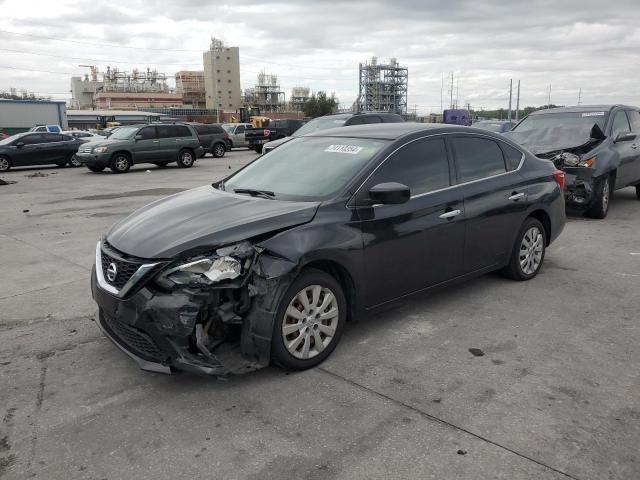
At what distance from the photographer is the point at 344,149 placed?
183 inches

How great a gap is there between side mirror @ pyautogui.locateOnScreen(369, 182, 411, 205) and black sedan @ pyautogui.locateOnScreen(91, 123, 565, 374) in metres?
0.01

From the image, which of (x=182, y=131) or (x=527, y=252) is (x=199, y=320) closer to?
(x=527, y=252)

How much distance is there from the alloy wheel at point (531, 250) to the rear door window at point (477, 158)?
79cm

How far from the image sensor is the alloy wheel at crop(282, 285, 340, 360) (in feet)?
12.0

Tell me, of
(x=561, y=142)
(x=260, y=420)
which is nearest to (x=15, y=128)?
(x=561, y=142)

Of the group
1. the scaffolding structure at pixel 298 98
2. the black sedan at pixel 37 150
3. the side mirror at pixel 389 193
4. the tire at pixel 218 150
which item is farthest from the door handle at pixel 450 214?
the scaffolding structure at pixel 298 98

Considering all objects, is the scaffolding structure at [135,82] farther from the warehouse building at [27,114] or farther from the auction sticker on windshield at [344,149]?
the auction sticker on windshield at [344,149]

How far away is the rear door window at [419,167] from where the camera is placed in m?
4.37

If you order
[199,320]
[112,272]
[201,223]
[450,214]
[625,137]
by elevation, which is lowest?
[199,320]

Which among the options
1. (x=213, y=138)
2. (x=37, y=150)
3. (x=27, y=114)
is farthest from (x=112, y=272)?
(x=27, y=114)

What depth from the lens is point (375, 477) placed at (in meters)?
2.67

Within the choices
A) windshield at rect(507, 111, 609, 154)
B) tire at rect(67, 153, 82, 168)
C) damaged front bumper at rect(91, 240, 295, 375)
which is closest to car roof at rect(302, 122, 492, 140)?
damaged front bumper at rect(91, 240, 295, 375)

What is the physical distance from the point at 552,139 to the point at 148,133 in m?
15.0

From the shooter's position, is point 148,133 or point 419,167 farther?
point 148,133
